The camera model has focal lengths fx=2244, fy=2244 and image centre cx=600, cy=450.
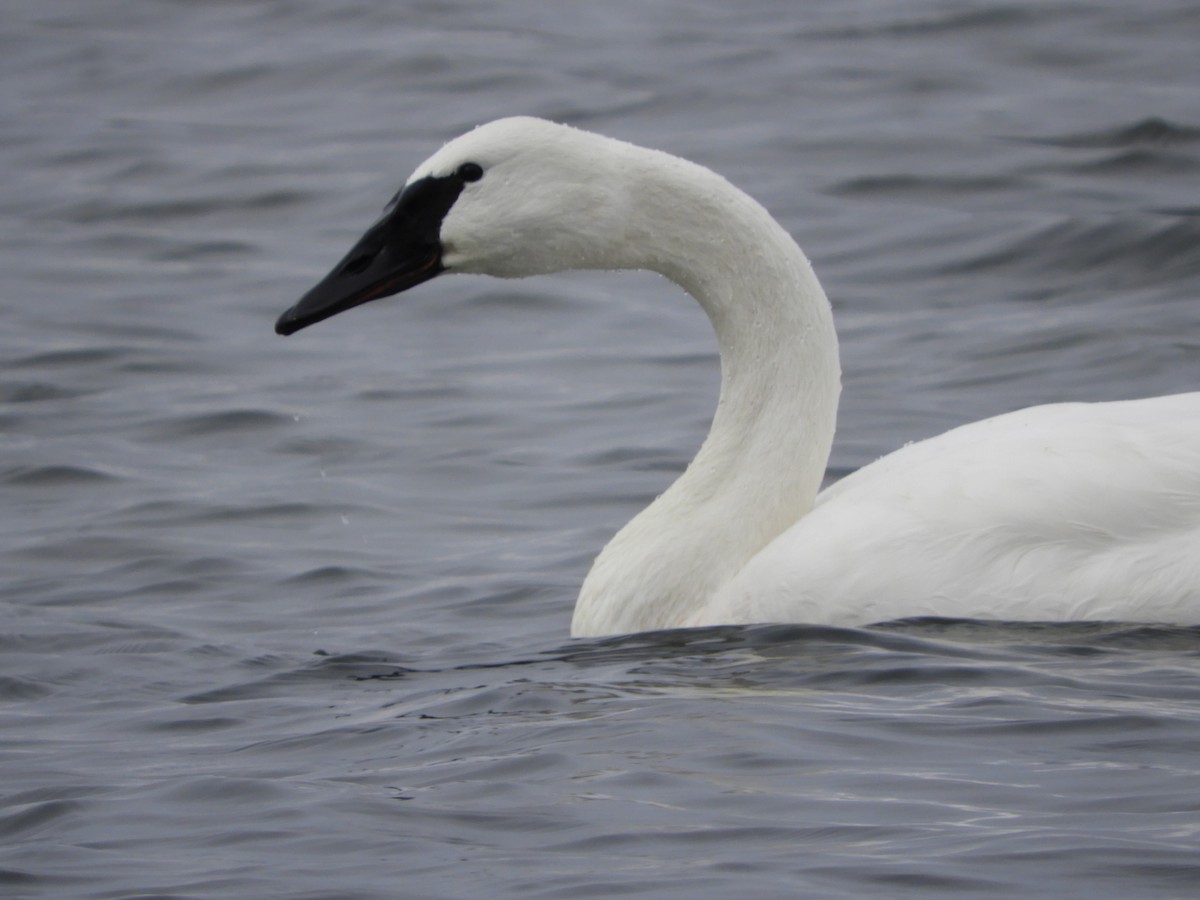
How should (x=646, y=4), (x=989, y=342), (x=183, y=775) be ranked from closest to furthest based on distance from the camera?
1. (x=183, y=775)
2. (x=989, y=342)
3. (x=646, y=4)

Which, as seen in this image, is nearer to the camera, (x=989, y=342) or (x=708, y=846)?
(x=708, y=846)

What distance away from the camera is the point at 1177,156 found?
1340 cm

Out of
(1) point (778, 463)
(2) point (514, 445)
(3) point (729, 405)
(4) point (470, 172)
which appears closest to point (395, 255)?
(4) point (470, 172)

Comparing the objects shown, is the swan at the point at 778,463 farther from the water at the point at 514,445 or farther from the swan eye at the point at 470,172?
the water at the point at 514,445

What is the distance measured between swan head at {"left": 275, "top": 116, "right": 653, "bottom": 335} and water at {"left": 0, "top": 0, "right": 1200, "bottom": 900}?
3.65 feet

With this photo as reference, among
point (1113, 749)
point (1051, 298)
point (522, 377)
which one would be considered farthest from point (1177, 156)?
point (1113, 749)

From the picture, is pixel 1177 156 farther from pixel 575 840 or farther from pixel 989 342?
pixel 575 840

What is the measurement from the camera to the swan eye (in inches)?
253

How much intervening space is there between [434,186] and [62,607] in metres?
2.10

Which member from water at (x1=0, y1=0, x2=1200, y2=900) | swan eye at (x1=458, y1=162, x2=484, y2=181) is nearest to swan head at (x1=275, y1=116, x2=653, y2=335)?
swan eye at (x1=458, y1=162, x2=484, y2=181)

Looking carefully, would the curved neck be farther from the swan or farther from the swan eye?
the swan eye

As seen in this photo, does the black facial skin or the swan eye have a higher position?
the swan eye

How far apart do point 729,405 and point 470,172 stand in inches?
40.9

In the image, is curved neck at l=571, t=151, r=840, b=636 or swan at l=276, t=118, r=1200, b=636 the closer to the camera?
swan at l=276, t=118, r=1200, b=636
